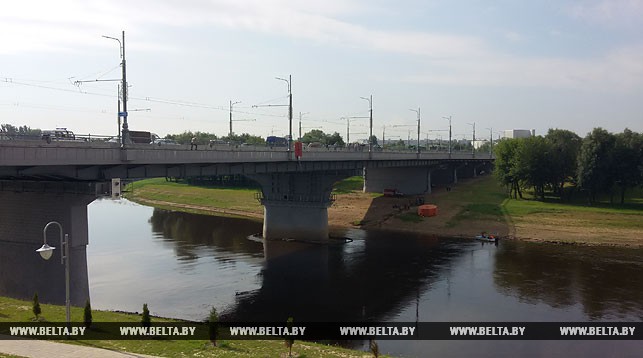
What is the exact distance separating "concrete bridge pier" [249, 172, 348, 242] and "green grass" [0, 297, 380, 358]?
142ft

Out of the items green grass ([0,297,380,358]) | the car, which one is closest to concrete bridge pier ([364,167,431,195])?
the car

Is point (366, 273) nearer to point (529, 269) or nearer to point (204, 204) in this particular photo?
point (529, 269)

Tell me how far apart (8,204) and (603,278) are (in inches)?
2067

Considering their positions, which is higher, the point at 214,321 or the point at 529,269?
the point at 214,321

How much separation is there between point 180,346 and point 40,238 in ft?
62.1

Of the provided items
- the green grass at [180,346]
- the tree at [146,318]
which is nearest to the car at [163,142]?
the green grass at [180,346]

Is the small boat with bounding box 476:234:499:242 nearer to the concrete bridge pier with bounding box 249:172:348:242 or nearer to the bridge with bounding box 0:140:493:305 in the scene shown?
the concrete bridge pier with bounding box 249:172:348:242

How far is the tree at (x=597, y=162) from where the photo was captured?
89500mm

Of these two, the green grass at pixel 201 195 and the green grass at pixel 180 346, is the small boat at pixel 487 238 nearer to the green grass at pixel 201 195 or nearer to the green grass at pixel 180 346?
the green grass at pixel 201 195

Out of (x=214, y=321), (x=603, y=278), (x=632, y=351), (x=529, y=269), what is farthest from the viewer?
(x=529, y=269)

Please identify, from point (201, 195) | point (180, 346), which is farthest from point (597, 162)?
point (180, 346)

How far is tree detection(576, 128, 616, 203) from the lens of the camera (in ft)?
294

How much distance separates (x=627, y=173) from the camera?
88.5 m

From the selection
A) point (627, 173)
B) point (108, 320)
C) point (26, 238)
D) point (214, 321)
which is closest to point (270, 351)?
point (214, 321)
